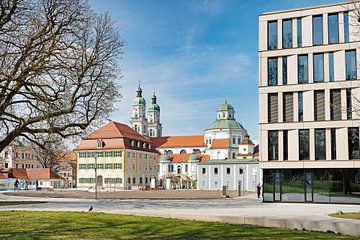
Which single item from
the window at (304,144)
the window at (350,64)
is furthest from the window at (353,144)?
the window at (350,64)

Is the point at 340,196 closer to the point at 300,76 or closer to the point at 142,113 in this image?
the point at 300,76

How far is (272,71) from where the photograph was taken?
43.2 m

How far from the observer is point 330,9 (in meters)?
41.6

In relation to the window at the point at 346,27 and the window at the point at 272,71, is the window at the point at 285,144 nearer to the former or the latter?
the window at the point at 272,71

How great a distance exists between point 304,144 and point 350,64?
771 centimetres

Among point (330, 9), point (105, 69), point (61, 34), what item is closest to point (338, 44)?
point (330, 9)

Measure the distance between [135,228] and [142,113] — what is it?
148113 millimetres

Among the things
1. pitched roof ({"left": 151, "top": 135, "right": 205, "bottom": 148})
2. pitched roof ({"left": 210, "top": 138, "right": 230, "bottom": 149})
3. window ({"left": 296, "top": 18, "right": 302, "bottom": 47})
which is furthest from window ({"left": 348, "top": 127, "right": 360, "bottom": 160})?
pitched roof ({"left": 151, "top": 135, "right": 205, "bottom": 148})

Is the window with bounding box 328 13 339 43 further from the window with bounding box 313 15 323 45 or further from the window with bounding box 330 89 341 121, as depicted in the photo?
the window with bounding box 330 89 341 121

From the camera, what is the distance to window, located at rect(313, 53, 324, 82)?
4153 centimetres

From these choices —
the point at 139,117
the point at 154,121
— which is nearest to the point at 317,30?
the point at 139,117

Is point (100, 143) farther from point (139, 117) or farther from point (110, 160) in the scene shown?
point (139, 117)

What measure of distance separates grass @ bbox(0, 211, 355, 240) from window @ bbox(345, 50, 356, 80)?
2611 centimetres

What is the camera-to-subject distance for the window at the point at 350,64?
133 feet
